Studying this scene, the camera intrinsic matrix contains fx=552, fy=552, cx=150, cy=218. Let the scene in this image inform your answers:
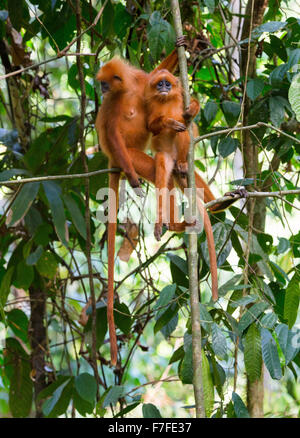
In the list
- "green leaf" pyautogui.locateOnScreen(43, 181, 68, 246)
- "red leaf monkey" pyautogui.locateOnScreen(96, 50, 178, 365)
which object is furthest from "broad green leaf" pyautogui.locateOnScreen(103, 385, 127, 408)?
"green leaf" pyautogui.locateOnScreen(43, 181, 68, 246)

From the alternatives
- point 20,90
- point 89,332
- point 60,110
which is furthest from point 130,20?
point 60,110

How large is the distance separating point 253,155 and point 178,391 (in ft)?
17.1

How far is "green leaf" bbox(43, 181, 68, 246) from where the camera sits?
3303 millimetres

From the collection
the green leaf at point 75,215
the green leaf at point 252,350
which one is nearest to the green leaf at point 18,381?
the green leaf at point 75,215

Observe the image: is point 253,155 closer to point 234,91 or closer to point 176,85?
point 234,91

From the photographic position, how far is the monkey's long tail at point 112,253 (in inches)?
98.0

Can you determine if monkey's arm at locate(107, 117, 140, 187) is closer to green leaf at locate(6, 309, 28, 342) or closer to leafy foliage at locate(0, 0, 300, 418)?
leafy foliage at locate(0, 0, 300, 418)

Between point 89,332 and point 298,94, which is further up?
point 298,94

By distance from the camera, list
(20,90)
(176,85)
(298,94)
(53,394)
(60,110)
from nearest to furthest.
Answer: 1. (298,94)
2. (176,85)
3. (53,394)
4. (20,90)
5. (60,110)

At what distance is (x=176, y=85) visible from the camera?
3.11 meters

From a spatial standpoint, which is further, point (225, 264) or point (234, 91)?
point (234, 91)

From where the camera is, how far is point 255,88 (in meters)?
3.20

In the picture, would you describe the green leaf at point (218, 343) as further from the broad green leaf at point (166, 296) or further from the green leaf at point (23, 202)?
the green leaf at point (23, 202)

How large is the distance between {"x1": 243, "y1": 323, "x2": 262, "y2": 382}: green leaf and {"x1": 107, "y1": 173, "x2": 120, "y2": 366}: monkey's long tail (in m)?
0.59
